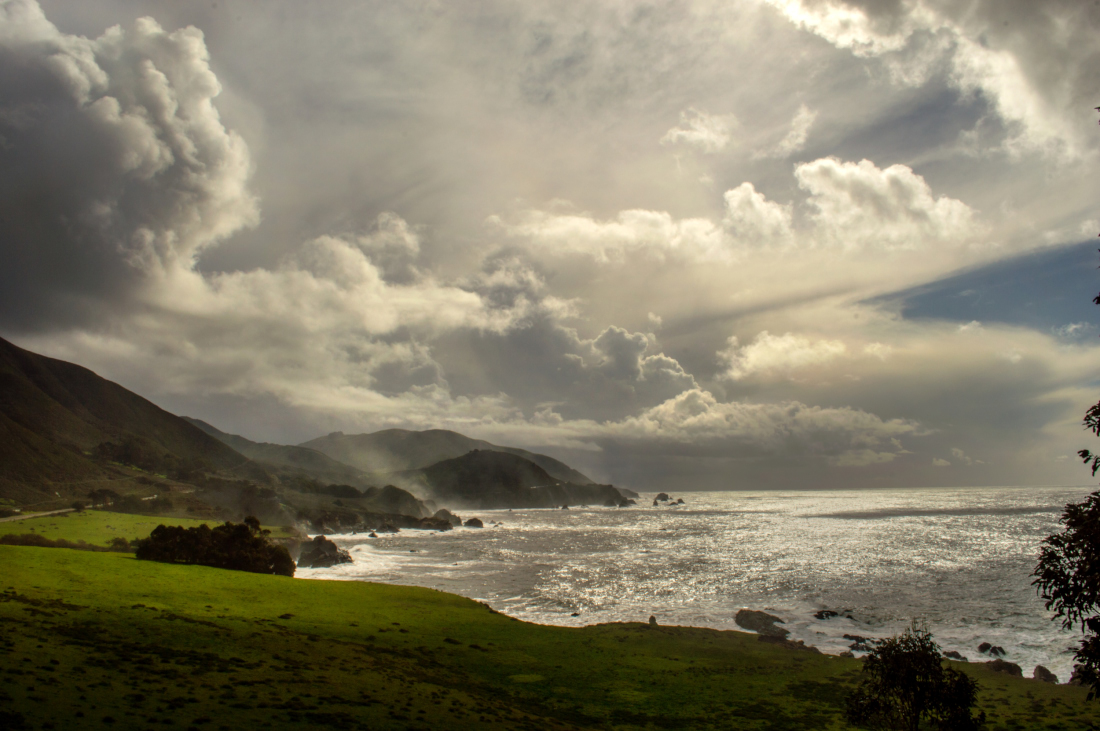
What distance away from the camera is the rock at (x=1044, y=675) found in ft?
132

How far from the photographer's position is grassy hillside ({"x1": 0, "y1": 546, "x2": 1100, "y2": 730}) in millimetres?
18797

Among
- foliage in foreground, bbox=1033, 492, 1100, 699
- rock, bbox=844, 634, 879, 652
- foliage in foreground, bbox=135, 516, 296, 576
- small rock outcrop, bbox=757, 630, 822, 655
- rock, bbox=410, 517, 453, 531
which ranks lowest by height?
rock, bbox=410, 517, 453, 531

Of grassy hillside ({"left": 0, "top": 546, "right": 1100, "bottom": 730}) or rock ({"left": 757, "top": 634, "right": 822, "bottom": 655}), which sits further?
rock ({"left": 757, "top": 634, "right": 822, "bottom": 655})

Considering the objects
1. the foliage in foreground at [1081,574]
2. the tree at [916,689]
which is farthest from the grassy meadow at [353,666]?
the foliage in foreground at [1081,574]

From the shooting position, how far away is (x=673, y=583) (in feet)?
252

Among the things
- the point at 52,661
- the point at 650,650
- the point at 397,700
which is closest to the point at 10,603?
the point at 52,661

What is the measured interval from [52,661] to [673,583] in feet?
231

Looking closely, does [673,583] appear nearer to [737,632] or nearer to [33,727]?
[737,632]

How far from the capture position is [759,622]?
53.3 m

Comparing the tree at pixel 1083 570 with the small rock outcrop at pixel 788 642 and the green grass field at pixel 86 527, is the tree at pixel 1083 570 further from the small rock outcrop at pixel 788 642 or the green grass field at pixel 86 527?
the green grass field at pixel 86 527

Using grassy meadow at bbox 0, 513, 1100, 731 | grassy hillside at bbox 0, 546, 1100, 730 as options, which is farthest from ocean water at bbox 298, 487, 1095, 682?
grassy hillside at bbox 0, 546, 1100, 730

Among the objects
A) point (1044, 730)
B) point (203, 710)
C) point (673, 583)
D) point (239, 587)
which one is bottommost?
point (673, 583)

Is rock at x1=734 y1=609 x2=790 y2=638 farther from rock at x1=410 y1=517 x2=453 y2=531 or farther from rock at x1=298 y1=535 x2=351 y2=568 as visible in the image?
rock at x1=410 y1=517 x2=453 y2=531

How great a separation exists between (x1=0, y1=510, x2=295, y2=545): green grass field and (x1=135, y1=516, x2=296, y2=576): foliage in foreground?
2958 centimetres
